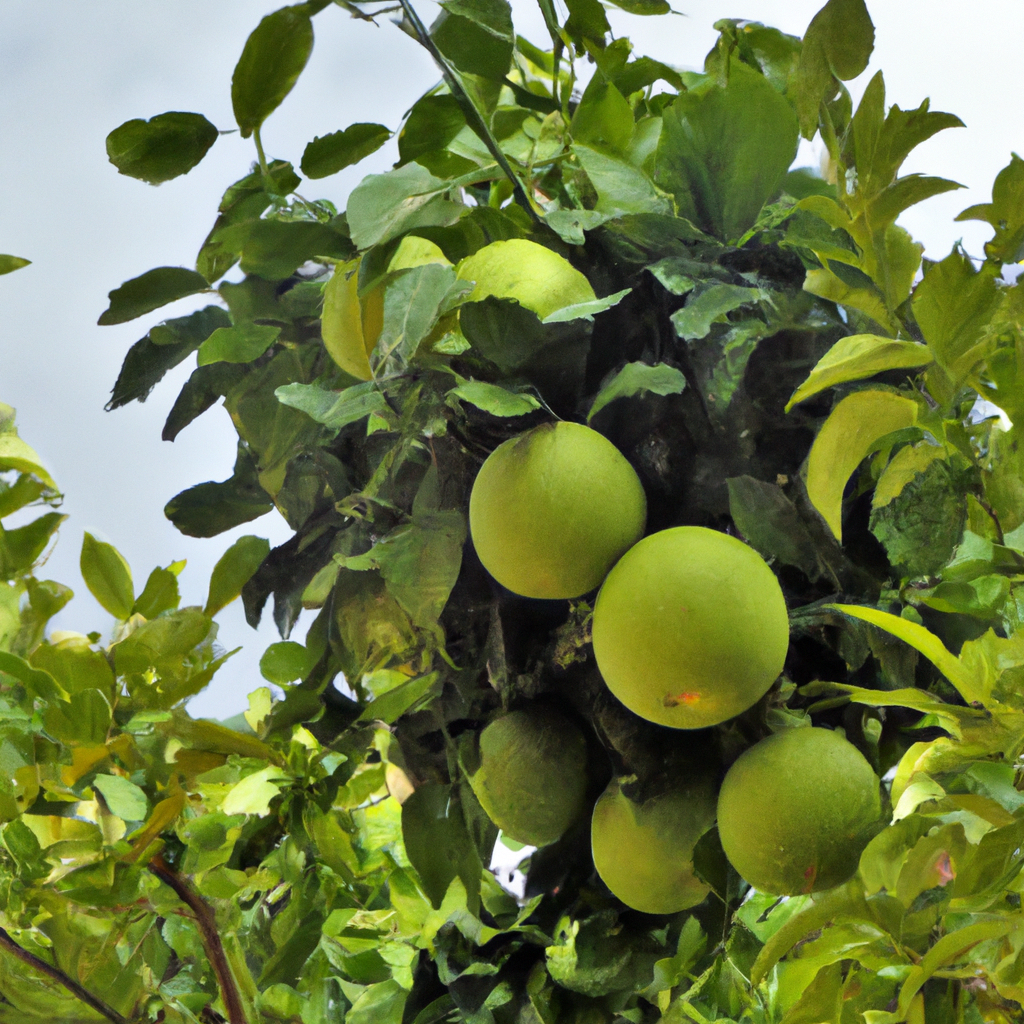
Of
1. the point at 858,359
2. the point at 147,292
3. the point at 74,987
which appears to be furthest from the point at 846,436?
the point at 74,987

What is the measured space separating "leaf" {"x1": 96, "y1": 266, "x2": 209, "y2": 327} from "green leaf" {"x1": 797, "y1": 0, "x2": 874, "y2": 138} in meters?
0.21

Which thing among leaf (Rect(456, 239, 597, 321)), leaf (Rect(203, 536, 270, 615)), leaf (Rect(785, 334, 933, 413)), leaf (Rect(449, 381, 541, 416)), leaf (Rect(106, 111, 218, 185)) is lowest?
leaf (Rect(203, 536, 270, 615))

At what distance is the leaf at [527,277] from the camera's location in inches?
11.5

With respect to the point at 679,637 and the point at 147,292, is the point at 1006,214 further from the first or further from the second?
the point at 147,292

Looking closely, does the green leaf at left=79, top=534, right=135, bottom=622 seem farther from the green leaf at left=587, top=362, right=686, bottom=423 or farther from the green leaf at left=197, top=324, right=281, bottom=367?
the green leaf at left=587, top=362, right=686, bottom=423

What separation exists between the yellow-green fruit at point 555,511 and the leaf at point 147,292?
0.14 m

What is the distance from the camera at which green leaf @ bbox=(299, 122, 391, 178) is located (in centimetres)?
31

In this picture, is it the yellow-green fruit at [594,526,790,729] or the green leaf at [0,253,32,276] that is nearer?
the yellow-green fruit at [594,526,790,729]

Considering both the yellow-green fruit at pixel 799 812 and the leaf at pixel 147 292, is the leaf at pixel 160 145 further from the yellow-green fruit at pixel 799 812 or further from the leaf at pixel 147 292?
the yellow-green fruit at pixel 799 812

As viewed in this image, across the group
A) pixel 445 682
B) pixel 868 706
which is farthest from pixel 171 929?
pixel 868 706

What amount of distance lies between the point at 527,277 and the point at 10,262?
0.23 m

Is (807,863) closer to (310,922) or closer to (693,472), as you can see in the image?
(693,472)

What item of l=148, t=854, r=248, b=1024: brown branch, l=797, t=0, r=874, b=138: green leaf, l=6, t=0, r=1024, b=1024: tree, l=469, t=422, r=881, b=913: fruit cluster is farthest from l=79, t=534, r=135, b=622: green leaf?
l=797, t=0, r=874, b=138: green leaf

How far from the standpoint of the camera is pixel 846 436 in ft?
0.84
